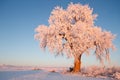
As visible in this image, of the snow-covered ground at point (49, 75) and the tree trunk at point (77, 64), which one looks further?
the tree trunk at point (77, 64)

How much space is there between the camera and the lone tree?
30531 mm

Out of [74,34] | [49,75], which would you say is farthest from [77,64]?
[49,75]

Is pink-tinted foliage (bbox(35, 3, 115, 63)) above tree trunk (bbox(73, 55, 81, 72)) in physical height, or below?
above

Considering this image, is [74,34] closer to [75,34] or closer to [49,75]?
[75,34]

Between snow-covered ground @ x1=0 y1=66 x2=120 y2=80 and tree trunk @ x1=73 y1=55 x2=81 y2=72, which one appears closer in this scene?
snow-covered ground @ x1=0 y1=66 x2=120 y2=80

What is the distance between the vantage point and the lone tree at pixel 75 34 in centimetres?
3053

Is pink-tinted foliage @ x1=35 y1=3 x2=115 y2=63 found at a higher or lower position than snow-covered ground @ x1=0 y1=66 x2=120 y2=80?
higher

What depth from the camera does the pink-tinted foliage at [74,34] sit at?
30.5 meters

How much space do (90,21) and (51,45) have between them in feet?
22.9

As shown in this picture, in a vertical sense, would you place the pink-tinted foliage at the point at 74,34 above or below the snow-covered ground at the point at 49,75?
above

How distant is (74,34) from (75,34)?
199 mm

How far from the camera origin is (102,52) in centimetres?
3284

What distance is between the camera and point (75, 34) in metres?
30.8

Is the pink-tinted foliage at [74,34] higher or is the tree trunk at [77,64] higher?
the pink-tinted foliage at [74,34]
